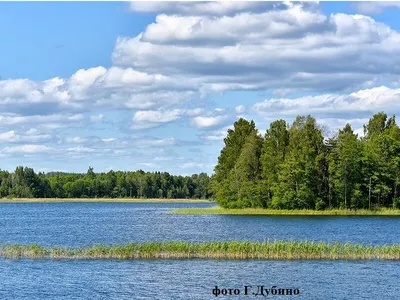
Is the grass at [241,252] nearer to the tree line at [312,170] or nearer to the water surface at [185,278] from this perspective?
the water surface at [185,278]

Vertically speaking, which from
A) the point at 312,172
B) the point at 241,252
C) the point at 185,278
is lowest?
the point at 185,278

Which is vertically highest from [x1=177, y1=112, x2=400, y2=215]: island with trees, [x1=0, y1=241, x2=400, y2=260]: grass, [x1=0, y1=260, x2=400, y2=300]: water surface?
[x1=177, y1=112, x2=400, y2=215]: island with trees

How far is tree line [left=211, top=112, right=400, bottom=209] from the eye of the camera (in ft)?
357

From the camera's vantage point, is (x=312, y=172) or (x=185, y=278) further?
(x=312, y=172)

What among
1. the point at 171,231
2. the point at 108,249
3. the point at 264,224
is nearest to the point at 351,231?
the point at 264,224

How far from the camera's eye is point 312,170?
109 meters

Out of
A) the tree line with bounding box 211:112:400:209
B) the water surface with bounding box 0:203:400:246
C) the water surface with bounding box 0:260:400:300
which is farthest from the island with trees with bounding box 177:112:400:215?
the water surface with bounding box 0:260:400:300

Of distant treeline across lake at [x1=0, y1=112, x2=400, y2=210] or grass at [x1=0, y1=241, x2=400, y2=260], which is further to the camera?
distant treeline across lake at [x1=0, y1=112, x2=400, y2=210]

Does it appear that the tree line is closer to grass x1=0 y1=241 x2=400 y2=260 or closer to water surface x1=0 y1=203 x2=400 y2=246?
water surface x1=0 y1=203 x2=400 y2=246

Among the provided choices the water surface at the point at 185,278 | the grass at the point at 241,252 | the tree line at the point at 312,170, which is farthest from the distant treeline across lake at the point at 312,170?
the water surface at the point at 185,278

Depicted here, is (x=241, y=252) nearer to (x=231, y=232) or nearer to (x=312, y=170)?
(x=231, y=232)

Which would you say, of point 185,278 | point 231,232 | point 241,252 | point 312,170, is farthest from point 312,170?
point 185,278

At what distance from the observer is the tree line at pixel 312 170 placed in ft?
357

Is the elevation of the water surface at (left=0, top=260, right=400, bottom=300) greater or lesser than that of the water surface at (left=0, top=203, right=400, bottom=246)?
lesser
